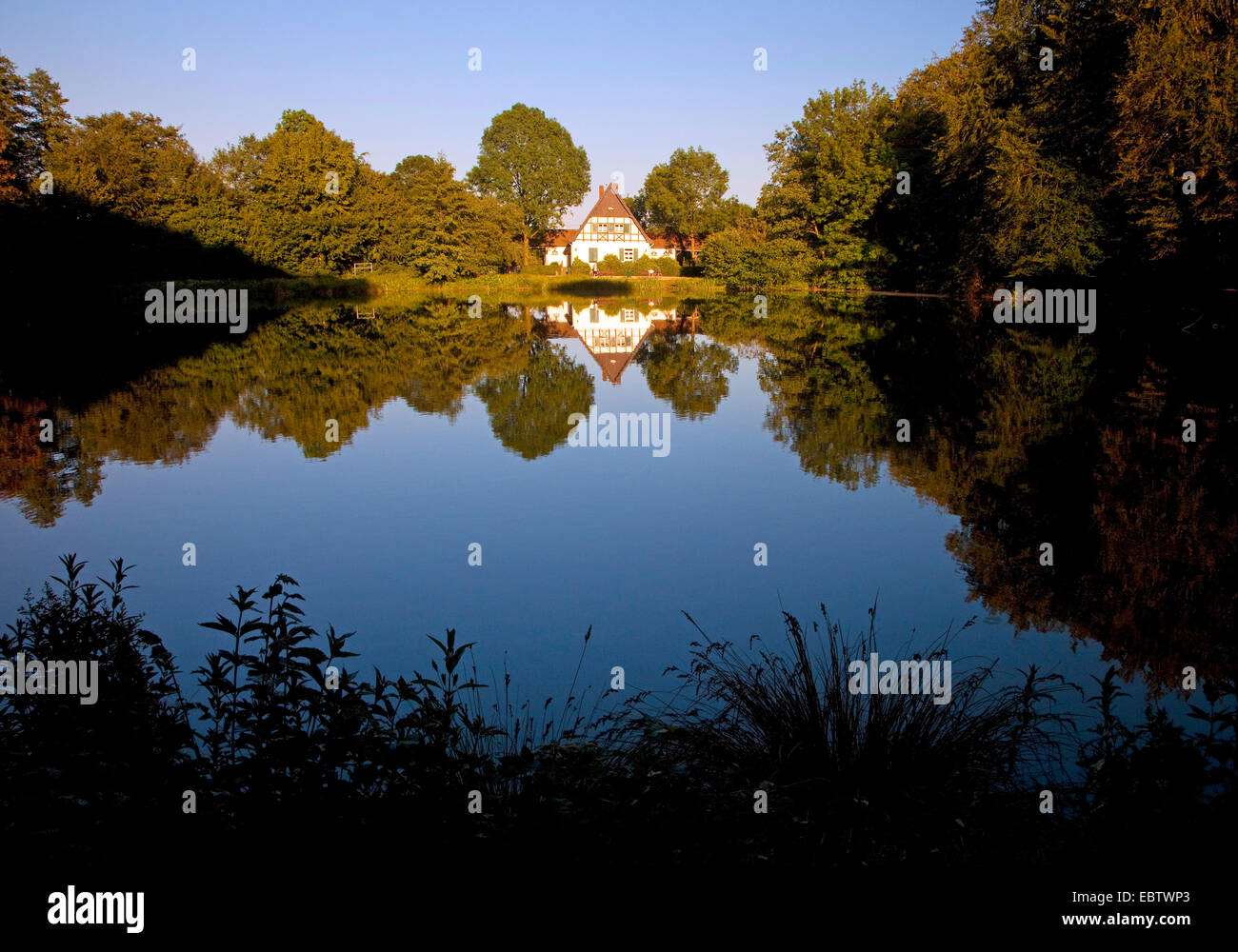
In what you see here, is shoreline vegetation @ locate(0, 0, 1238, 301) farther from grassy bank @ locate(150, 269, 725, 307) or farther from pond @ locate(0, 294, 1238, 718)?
pond @ locate(0, 294, 1238, 718)

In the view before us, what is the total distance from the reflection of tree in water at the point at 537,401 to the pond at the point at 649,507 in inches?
3.9

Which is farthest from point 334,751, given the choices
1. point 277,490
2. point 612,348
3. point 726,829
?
point 612,348

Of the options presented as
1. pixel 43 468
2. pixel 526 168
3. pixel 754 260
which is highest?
pixel 526 168

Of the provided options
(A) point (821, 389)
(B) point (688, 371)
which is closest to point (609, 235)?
(B) point (688, 371)

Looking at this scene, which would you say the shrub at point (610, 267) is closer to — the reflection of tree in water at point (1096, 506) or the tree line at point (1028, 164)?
the tree line at point (1028, 164)

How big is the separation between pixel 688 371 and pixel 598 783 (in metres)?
17.9

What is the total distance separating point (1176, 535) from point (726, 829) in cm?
691

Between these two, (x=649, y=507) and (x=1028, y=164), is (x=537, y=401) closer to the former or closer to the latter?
(x=649, y=507)

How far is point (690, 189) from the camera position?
85625 mm

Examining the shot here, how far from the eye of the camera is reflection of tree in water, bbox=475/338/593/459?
525 inches

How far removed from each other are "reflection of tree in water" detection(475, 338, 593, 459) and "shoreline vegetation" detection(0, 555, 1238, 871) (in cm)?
846

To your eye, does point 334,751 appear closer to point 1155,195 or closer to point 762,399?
point 762,399

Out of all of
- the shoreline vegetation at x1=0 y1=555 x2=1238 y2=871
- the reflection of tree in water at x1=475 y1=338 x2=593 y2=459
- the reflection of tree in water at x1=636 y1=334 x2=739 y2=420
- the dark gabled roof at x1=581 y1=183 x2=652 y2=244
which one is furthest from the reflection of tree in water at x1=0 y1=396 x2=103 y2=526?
the dark gabled roof at x1=581 y1=183 x2=652 y2=244

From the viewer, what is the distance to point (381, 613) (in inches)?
257
